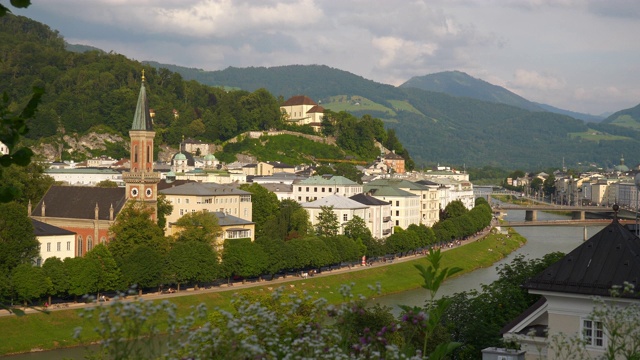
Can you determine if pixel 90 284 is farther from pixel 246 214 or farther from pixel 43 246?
pixel 246 214

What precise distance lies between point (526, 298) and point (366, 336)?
55.6 ft

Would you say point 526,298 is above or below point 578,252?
below

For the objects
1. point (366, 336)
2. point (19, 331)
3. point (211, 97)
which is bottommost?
point (19, 331)

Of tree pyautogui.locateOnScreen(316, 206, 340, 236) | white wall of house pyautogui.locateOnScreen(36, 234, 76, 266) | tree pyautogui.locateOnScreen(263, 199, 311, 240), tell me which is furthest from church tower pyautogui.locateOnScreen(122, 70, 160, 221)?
tree pyautogui.locateOnScreen(316, 206, 340, 236)

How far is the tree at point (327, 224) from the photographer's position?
236ft

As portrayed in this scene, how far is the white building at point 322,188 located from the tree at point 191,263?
1464 inches

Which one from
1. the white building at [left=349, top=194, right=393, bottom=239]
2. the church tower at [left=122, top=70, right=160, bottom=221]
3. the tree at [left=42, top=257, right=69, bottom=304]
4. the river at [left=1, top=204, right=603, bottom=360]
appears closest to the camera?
the river at [left=1, top=204, right=603, bottom=360]

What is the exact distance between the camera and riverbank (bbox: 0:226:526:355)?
130 ft

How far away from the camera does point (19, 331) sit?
4009cm

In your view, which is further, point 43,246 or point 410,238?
point 410,238

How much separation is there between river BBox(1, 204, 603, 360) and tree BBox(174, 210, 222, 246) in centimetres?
1090

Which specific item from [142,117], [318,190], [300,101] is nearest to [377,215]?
[318,190]

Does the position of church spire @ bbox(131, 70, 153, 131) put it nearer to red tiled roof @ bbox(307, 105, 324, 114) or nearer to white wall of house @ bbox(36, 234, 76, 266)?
white wall of house @ bbox(36, 234, 76, 266)

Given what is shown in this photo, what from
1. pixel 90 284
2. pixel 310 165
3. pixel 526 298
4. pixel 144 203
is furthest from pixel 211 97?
pixel 526 298
